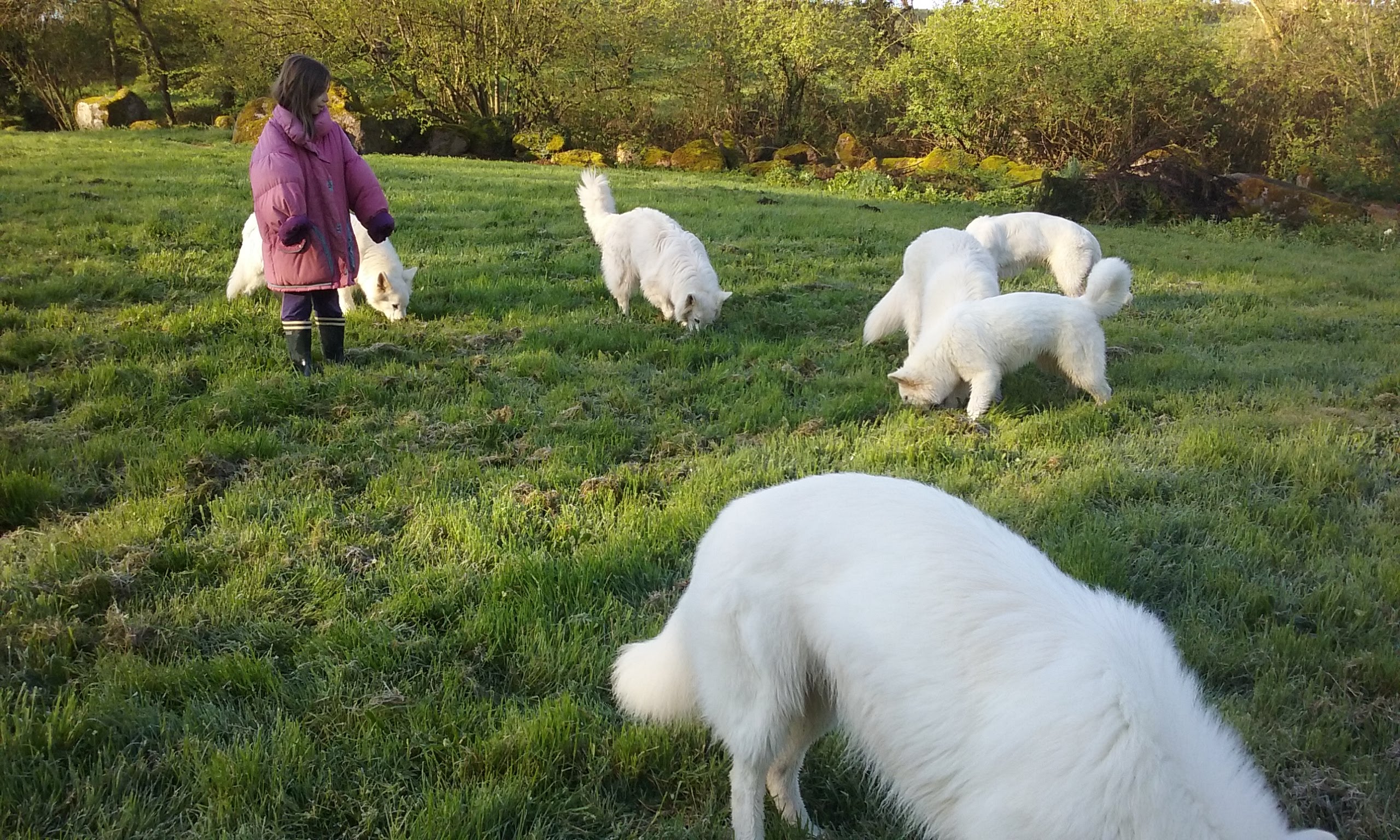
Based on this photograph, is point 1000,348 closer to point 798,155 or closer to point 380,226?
point 380,226

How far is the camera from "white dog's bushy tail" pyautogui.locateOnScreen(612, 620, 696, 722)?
2.44 meters

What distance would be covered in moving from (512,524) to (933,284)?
4622mm

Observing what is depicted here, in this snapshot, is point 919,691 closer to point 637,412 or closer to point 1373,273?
point 637,412

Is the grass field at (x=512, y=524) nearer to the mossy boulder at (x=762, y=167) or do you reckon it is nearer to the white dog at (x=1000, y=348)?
the white dog at (x=1000, y=348)

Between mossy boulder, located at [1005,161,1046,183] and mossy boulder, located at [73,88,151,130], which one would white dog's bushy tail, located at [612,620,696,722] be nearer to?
mossy boulder, located at [1005,161,1046,183]

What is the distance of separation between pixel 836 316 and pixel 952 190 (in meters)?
13.1

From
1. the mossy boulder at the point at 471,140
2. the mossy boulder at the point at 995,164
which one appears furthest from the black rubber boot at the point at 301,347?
the mossy boulder at the point at 471,140

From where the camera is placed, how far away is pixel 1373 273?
11.8 m

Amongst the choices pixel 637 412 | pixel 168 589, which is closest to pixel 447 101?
pixel 637 412

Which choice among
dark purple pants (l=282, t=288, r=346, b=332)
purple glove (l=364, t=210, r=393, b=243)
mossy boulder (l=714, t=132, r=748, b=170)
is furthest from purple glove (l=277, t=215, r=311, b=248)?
mossy boulder (l=714, t=132, r=748, b=170)

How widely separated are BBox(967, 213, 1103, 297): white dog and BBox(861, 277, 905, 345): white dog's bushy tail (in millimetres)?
→ 2769

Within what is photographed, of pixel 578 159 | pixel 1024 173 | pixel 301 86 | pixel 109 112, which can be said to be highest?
pixel 109 112

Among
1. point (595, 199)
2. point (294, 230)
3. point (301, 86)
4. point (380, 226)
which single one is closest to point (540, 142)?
point (595, 199)

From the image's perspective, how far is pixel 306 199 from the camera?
6.10m
